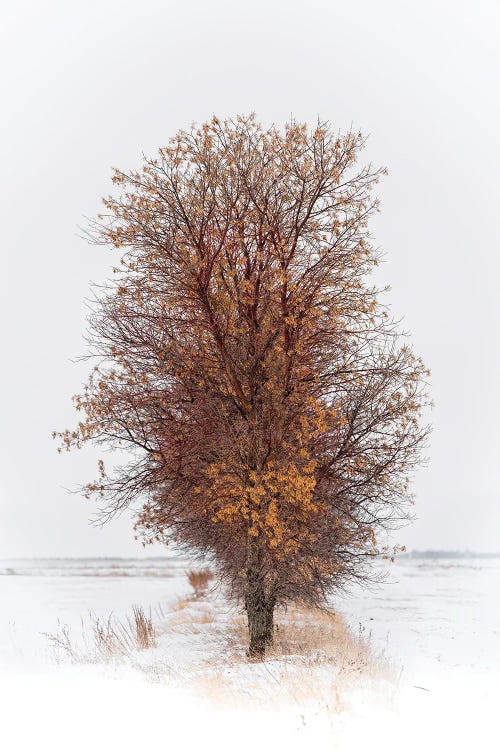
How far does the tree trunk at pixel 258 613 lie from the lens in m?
14.3

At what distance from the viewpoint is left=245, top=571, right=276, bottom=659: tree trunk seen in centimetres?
1433

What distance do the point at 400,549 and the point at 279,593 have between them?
2803 mm

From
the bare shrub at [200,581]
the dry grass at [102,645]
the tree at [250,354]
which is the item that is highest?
the tree at [250,354]

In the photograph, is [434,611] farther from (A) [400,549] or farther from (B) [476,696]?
(B) [476,696]

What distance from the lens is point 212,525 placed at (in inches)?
590

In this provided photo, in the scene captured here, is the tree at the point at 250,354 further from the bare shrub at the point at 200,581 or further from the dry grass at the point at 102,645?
the bare shrub at the point at 200,581

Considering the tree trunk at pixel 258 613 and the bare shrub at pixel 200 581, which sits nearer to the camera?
the tree trunk at pixel 258 613

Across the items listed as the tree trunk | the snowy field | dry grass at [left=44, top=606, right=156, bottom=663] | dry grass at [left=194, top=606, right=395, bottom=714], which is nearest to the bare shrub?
the snowy field

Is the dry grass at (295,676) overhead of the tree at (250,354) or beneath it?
beneath

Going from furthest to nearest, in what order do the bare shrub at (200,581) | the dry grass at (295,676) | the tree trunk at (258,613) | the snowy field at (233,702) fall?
the bare shrub at (200,581) → the tree trunk at (258,613) → the dry grass at (295,676) → the snowy field at (233,702)

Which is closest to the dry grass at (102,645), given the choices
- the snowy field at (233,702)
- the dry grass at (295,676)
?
the snowy field at (233,702)

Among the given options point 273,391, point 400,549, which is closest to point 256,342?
point 273,391

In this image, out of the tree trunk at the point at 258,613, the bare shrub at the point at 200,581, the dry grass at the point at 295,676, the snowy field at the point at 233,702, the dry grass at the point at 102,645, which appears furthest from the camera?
the bare shrub at the point at 200,581

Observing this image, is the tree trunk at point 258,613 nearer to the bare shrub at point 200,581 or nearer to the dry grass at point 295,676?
the dry grass at point 295,676
